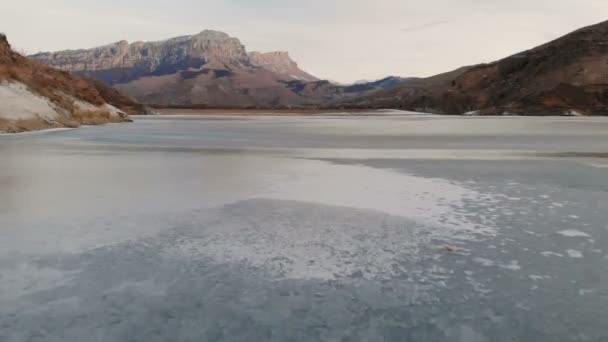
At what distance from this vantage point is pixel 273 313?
4.82m

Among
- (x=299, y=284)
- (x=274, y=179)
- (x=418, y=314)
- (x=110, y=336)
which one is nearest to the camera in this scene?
(x=110, y=336)

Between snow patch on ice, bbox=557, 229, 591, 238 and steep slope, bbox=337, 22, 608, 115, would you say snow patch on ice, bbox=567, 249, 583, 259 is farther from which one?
steep slope, bbox=337, 22, 608, 115

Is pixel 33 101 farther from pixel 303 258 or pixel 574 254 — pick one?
pixel 574 254

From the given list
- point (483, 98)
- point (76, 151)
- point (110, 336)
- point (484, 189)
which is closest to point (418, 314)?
point (110, 336)

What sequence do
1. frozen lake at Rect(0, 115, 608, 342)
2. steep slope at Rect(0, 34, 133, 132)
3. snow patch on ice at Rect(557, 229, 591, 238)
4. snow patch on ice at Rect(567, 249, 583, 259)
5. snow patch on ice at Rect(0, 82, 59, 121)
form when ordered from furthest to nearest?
steep slope at Rect(0, 34, 133, 132)
snow patch on ice at Rect(0, 82, 59, 121)
snow patch on ice at Rect(557, 229, 591, 238)
snow patch on ice at Rect(567, 249, 583, 259)
frozen lake at Rect(0, 115, 608, 342)

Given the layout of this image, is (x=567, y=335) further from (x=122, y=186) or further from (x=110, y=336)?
(x=122, y=186)

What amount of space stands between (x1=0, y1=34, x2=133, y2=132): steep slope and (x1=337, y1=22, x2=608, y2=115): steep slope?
95.0 m

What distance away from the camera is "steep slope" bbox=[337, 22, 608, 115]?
11575 cm

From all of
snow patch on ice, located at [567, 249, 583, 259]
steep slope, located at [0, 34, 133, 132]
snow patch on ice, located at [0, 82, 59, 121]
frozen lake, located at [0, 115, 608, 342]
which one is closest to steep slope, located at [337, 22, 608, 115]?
steep slope, located at [0, 34, 133, 132]

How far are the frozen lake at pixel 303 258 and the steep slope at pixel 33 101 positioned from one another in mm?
24848

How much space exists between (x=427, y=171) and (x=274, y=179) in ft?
15.0

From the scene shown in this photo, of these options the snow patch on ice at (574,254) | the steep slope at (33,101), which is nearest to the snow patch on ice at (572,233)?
the snow patch on ice at (574,254)

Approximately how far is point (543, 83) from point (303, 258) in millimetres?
138190

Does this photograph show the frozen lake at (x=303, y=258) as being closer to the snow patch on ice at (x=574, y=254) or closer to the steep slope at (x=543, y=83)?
the snow patch on ice at (x=574, y=254)
